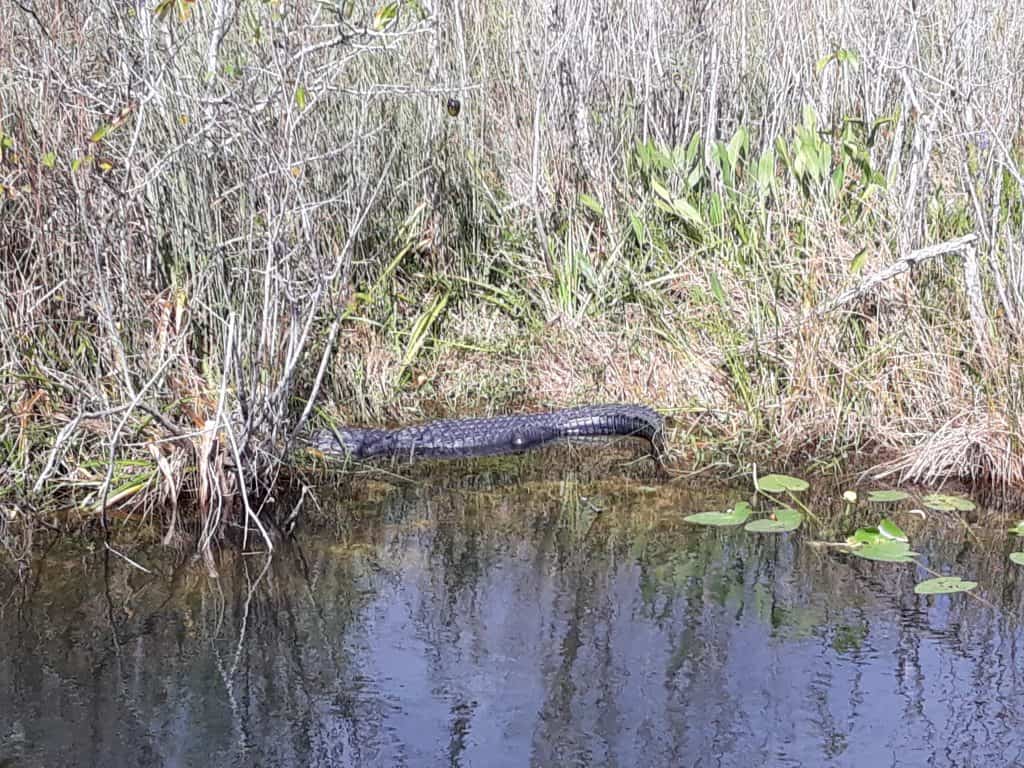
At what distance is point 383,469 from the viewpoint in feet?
17.6

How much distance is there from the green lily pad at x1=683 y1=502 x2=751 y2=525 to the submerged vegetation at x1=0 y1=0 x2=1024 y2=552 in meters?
0.57

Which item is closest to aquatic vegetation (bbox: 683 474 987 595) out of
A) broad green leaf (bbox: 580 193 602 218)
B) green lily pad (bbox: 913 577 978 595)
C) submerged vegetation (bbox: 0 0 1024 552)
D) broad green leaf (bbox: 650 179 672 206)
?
green lily pad (bbox: 913 577 978 595)

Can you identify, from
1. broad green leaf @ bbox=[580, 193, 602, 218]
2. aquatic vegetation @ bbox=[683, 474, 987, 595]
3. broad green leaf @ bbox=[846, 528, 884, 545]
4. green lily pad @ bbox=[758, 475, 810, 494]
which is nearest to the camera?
aquatic vegetation @ bbox=[683, 474, 987, 595]

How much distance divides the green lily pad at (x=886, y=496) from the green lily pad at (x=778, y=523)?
364mm

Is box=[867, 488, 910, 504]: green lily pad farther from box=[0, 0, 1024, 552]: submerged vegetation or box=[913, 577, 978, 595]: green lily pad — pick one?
box=[913, 577, 978, 595]: green lily pad

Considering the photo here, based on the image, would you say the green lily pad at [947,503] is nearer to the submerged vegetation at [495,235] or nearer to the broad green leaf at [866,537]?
Result: the submerged vegetation at [495,235]

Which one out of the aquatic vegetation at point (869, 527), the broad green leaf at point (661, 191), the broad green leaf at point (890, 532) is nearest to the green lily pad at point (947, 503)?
the aquatic vegetation at point (869, 527)

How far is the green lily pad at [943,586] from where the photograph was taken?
4.01 meters

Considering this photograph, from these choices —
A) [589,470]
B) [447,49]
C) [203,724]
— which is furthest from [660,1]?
[203,724]

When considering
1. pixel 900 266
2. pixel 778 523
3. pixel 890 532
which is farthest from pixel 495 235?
pixel 890 532

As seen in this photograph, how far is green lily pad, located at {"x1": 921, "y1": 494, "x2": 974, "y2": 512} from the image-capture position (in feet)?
15.5

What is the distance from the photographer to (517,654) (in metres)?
3.73

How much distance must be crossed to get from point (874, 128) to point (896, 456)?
5.23 ft

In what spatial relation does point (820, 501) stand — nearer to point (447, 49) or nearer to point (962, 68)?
point (962, 68)
